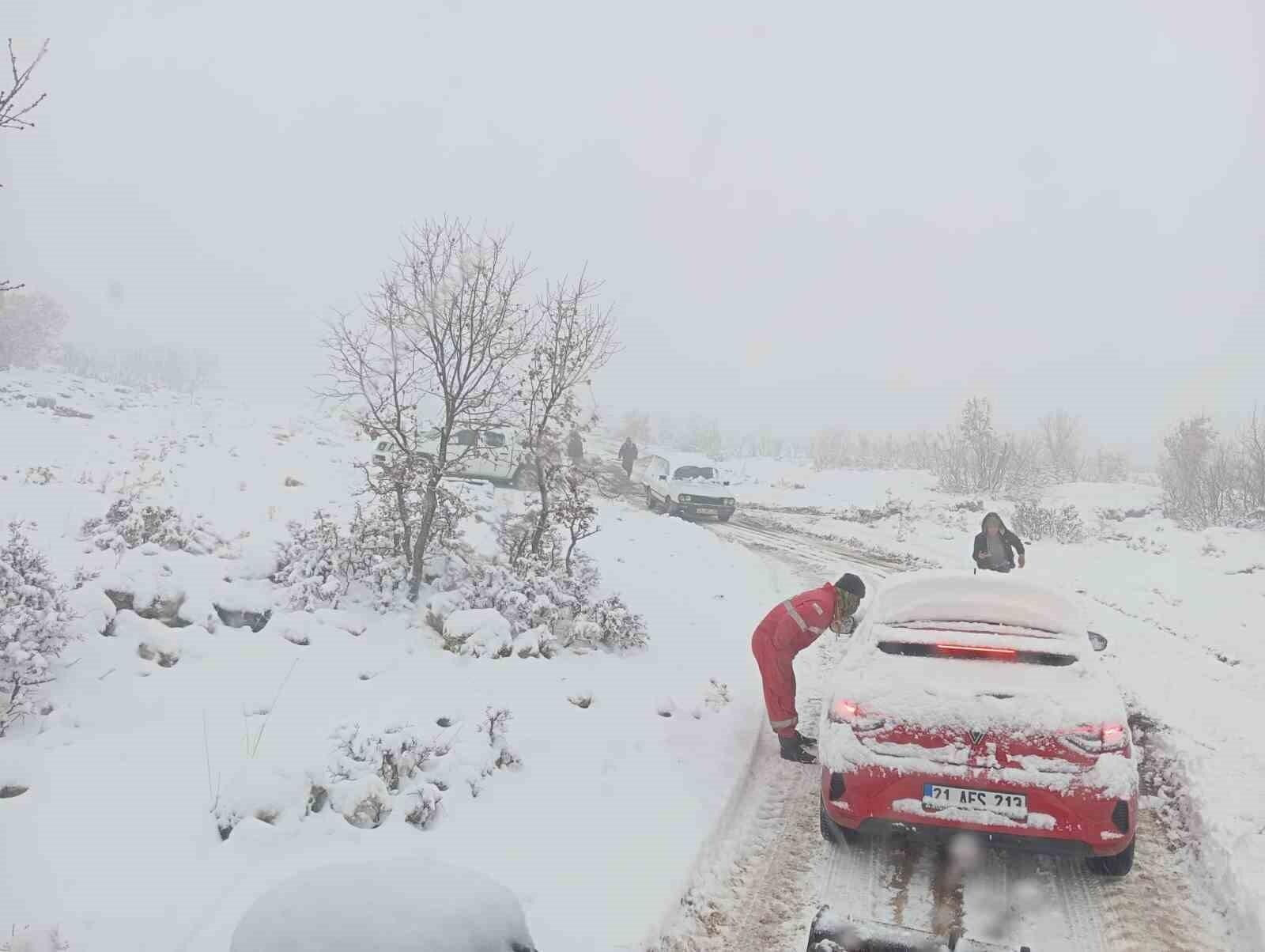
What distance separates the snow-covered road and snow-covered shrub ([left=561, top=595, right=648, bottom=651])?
278 cm

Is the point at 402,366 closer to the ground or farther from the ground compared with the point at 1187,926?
farther from the ground

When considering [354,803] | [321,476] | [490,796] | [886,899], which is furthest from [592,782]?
[321,476]

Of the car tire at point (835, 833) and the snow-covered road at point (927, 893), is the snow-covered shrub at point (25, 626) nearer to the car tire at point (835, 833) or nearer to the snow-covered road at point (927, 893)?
the snow-covered road at point (927, 893)

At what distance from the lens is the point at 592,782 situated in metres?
5.03

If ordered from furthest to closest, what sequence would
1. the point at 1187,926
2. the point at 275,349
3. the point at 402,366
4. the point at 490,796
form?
the point at 275,349, the point at 402,366, the point at 490,796, the point at 1187,926

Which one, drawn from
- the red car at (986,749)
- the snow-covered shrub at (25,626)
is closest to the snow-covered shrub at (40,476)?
the snow-covered shrub at (25,626)

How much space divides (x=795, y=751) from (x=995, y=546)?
584 cm

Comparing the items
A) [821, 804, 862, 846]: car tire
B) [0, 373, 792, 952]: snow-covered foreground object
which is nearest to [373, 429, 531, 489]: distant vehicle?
[0, 373, 792, 952]: snow-covered foreground object

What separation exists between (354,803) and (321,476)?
9.74 metres

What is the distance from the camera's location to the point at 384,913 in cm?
219

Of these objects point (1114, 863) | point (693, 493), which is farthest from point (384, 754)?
point (693, 493)

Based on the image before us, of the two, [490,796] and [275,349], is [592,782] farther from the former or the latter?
[275,349]

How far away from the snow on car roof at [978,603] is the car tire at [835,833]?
1.28 m

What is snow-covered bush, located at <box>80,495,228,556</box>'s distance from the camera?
7.48m
